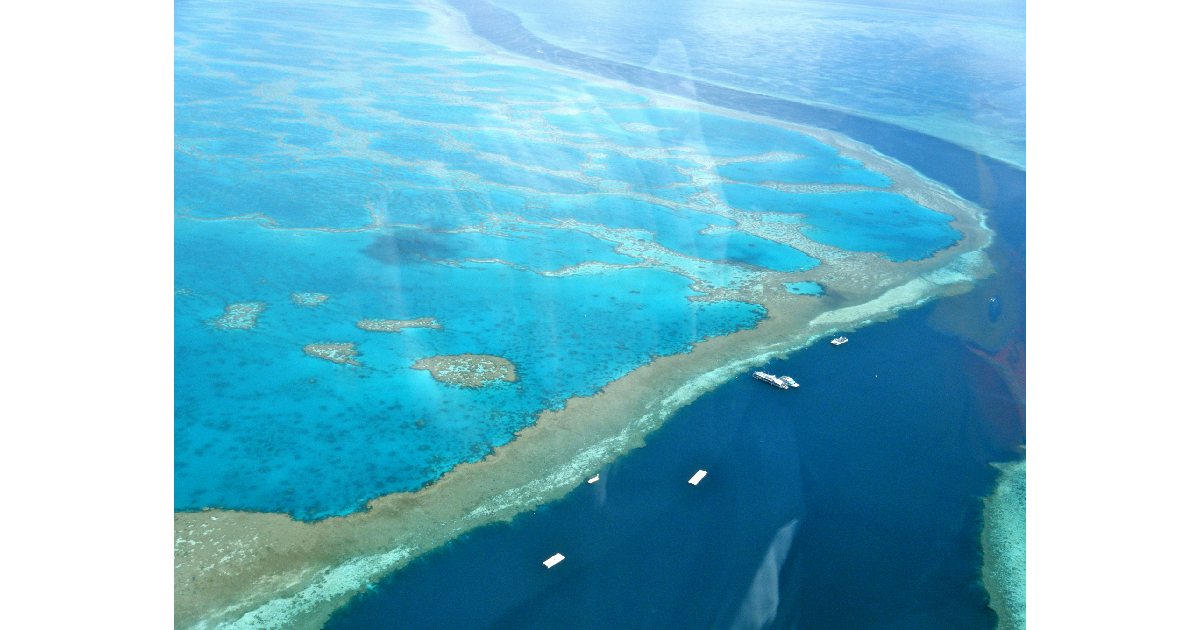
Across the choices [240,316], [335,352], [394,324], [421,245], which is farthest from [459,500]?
[421,245]

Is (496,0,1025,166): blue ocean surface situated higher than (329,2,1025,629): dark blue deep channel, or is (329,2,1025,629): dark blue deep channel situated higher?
(496,0,1025,166): blue ocean surface

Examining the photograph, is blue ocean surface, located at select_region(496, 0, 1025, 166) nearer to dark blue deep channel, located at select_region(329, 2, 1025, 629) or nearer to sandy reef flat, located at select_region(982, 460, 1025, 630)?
dark blue deep channel, located at select_region(329, 2, 1025, 629)

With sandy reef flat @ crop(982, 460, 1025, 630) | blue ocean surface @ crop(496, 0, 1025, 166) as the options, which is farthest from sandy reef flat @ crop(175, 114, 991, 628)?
blue ocean surface @ crop(496, 0, 1025, 166)

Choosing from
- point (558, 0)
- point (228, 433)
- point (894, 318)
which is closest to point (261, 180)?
point (228, 433)

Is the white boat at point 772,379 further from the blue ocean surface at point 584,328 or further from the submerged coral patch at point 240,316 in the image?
the submerged coral patch at point 240,316

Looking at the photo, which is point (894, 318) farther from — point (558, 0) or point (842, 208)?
point (558, 0)

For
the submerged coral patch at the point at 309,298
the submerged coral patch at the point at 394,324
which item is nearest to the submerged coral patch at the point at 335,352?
the submerged coral patch at the point at 394,324
